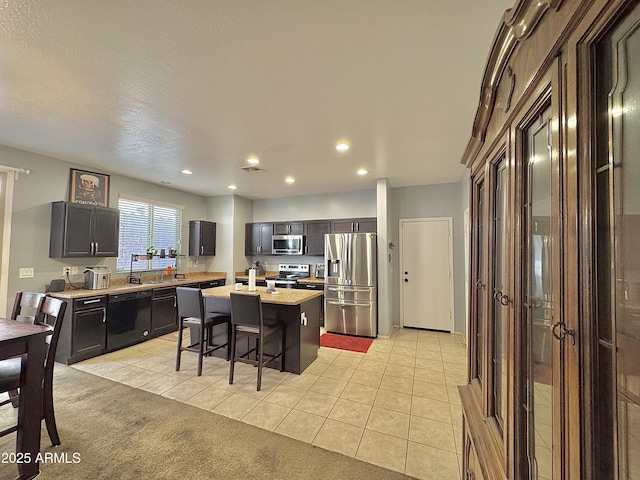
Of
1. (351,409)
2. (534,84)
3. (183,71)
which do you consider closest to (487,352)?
(534,84)

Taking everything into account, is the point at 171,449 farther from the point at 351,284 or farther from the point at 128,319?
the point at 351,284

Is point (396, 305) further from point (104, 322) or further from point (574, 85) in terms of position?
point (574, 85)

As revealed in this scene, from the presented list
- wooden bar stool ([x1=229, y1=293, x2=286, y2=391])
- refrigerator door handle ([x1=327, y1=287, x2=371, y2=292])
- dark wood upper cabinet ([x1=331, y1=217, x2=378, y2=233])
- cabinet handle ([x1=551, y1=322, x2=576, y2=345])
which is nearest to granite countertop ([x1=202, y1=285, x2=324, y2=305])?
wooden bar stool ([x1=229, y1=293, x2=286, y2=391])

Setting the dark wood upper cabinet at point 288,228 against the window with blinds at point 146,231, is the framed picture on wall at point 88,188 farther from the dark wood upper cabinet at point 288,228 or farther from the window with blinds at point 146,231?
the dark wood upper cabinet at point 288,228

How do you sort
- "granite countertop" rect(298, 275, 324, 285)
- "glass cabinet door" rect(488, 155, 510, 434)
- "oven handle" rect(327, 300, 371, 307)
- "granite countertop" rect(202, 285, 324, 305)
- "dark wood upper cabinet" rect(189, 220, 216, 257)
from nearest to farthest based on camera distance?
"glass cabinet door" rect(488, 155, 510, 434), "granite countertop" rect(202, 285, 324, 305), "oven handle" rect(327, 300, 371, 307), "granite countertop" rect(298, 275, 324, 285), "dark wood upper cabinet" rect(189, 220, 216, 257)

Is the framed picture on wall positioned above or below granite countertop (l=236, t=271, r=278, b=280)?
above

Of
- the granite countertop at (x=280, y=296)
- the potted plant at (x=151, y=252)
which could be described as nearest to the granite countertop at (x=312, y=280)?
the granite countertop at (x=280, y=296)

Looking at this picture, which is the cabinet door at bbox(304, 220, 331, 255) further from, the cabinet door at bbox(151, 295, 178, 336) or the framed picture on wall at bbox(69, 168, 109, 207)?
the framed picture on wall at bbox(69, 168, 109, 207)

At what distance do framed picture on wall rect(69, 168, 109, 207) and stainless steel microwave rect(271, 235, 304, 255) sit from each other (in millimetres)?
2997

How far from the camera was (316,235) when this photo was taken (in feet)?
18.8

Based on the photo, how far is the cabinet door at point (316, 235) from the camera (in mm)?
5656

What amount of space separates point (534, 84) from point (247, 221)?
20.3 feet

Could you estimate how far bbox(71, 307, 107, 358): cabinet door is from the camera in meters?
3.48

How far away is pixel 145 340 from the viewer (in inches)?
170
